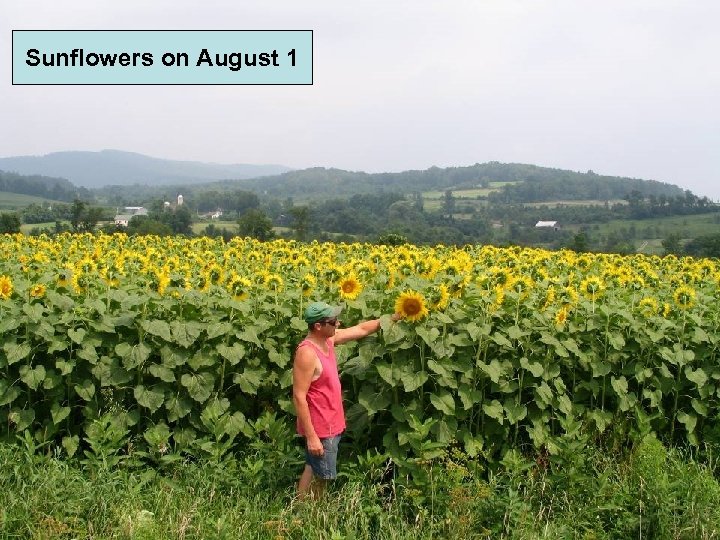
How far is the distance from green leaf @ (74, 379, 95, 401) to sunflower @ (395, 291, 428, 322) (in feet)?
7.63

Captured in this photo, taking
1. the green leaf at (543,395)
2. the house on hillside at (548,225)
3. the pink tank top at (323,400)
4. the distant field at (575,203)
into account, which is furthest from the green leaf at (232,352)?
the distant field at (575,203)

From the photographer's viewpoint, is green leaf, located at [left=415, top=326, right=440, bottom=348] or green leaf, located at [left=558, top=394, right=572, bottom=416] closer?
green leaf, located at [left=415, top=326, right=440, bottom=348]

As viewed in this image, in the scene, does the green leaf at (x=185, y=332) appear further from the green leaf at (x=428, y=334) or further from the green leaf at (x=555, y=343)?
the green leaf at (x=555, y=343)

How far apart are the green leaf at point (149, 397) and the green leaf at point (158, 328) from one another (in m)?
0.39

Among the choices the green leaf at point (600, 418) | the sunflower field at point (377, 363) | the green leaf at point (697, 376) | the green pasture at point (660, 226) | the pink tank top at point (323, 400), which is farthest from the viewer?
the green pasture at point (660, 226)

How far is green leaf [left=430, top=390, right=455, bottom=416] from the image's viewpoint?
491 centimetres

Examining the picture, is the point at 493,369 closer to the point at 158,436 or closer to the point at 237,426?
the point at 237,426

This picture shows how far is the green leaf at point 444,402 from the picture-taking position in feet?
16.1

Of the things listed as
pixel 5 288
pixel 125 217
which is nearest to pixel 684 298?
pixel 5 288

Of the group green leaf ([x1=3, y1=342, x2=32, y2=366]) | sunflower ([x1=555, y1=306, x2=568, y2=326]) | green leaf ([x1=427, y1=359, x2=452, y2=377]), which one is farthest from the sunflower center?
green leaf ([x1=3, y1=342, x2=32, y2=366])

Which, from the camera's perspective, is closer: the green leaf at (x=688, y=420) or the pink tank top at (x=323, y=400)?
the pink tank top at (x=323, y=400)

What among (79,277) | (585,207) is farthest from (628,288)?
→ (585,207)

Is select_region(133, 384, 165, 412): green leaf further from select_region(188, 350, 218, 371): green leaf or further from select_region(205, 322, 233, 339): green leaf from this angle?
select_region(205, 322, 233, 339): green leaf

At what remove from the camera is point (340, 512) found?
4.45m
